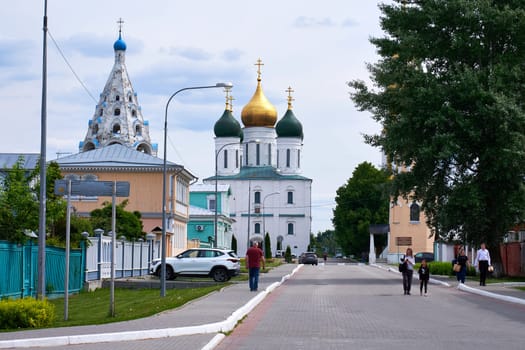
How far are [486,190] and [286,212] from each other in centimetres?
9521

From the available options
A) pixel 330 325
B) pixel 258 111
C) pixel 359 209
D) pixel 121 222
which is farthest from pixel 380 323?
pixel 258 111

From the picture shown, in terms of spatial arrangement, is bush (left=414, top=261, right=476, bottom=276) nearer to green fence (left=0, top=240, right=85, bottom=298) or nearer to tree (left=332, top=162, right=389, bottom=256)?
green fence (left=0, top=240, right=85, bottom=298)

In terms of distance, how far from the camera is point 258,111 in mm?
→ 130875

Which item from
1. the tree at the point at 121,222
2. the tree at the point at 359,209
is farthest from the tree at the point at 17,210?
the tree at the point at 359,209

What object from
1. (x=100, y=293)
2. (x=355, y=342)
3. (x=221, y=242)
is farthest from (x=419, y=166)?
(x=221, y=242)

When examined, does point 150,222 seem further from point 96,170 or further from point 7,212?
point 7,212

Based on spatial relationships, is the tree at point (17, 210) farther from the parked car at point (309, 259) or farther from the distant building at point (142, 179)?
the parked car at point (309, 259)

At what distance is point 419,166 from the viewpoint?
1608 inches

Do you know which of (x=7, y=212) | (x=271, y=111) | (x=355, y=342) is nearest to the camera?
(x=355, y=342)

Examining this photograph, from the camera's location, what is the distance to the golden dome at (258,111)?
130875 mm

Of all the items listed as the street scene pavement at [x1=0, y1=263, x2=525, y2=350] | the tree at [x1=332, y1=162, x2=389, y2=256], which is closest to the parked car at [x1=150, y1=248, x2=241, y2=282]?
the street scene pavement at [x1=0, y1=263, x2=525, y2=350]

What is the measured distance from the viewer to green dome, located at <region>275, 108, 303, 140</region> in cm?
13450

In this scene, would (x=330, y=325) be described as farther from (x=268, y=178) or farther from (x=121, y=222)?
(x=268, y=178)

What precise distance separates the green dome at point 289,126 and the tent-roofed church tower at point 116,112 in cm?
3218
